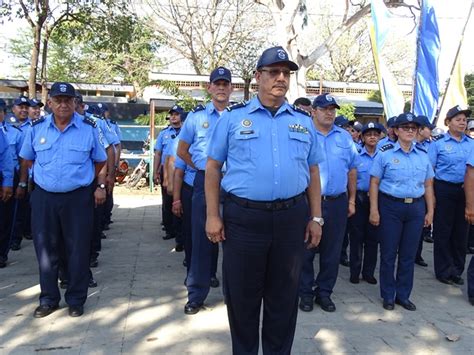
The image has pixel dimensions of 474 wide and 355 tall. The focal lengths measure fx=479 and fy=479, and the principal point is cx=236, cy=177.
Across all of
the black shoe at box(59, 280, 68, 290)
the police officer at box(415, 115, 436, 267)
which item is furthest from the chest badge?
the police officer at box(415, 115, 436, 267)

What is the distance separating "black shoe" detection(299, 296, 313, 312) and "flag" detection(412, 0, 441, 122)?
4068mm

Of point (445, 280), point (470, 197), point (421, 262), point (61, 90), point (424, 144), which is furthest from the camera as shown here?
point (424, 144)

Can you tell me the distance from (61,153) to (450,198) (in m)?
4.30

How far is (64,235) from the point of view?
413 cm

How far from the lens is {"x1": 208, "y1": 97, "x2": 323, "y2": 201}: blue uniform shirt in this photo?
279 centimetres

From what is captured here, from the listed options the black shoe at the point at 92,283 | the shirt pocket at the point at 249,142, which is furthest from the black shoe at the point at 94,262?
the shirt pocket at the point at 249,142

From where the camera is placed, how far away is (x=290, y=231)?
2.88 m

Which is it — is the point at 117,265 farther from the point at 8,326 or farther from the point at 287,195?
the point at 287,195

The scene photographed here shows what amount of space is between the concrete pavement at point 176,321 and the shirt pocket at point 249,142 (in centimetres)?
164

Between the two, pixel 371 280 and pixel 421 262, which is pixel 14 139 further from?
pixel 421 262

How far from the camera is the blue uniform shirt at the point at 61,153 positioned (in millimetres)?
3973

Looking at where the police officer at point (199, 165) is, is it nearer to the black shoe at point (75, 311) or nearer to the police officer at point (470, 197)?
the black shoe at point (75, 311)

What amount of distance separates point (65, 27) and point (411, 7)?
1072 cm

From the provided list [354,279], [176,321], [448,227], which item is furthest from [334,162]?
[448,227]
